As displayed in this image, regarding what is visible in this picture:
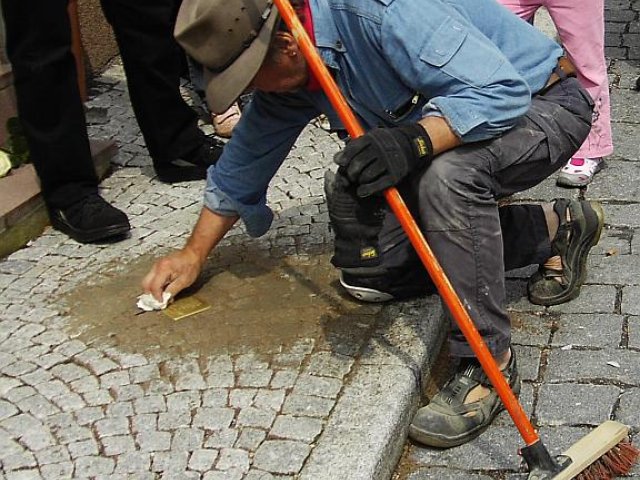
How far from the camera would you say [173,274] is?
358 centimetres

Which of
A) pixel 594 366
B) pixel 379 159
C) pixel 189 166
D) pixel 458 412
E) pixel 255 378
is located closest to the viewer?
pixel 379 159

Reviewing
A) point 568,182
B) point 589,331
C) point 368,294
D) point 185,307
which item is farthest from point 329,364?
point 568,182

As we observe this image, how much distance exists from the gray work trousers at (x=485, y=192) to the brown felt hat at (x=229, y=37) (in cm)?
58

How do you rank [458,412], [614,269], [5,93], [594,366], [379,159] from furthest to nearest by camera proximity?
1. [5,93]
2. [614,269]
3. [594,366]
4. [458,412]
5. [379,159]

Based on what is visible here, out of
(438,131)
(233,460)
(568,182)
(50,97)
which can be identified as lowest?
(568,182)

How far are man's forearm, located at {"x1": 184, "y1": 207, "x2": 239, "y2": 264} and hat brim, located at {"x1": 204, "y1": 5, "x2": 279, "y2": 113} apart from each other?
2.40 feet

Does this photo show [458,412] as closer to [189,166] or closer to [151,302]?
[151,302]

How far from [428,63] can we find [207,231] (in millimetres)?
1075

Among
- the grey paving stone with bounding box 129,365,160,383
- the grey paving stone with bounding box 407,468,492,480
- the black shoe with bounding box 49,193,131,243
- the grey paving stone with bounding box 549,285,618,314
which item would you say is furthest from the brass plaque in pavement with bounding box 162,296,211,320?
the grey paving stone with bounding box 549,285,618,314

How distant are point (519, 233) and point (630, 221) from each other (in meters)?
0.80

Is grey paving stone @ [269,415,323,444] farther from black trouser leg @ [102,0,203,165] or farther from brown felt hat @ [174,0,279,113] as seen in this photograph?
black trouser leg @ [102,0,203,165]

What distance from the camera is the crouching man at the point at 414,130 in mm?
2836

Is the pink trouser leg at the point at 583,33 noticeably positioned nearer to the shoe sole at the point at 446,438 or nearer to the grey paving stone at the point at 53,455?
the shoe sole at the point at 446,438

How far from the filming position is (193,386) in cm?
323
